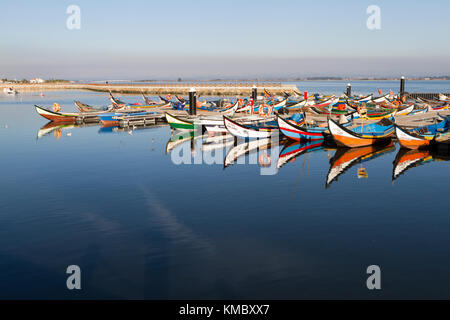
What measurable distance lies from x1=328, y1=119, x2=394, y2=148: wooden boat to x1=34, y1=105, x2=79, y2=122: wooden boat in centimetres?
3605

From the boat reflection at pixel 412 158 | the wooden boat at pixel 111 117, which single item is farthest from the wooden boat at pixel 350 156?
the wooden boat at pixel 111 117

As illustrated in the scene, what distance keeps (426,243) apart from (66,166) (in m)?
22.2

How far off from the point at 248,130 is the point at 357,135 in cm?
935

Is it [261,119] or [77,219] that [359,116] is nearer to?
[261,119]

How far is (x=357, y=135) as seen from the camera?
102ft

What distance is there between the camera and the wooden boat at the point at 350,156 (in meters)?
24.5

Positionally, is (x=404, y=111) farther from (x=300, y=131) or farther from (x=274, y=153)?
(x=274, y=153)

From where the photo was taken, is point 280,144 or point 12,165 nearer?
point 12,165

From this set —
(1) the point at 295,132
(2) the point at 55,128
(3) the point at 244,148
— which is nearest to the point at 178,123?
(3) the point at 244,148
